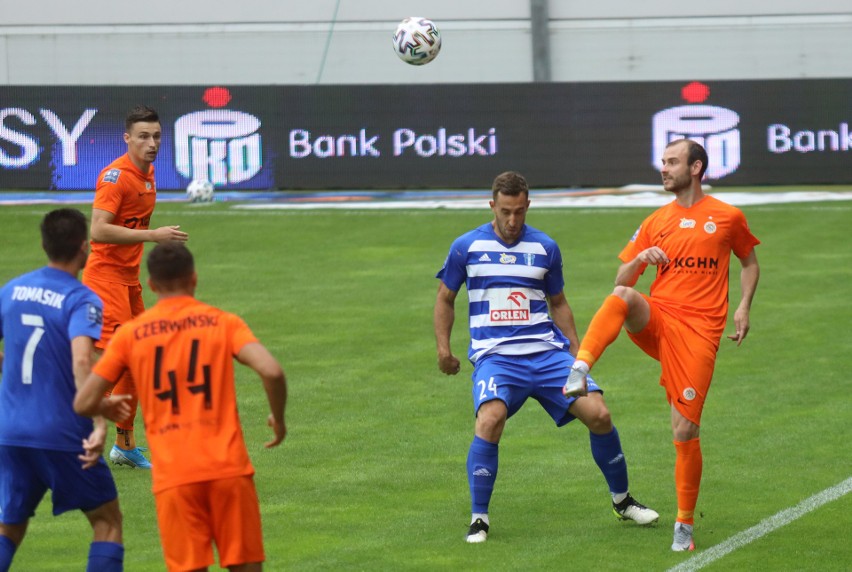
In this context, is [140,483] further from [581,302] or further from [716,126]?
[716,126]

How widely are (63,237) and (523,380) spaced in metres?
3.19

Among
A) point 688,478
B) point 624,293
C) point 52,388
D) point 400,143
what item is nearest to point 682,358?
point 624,293

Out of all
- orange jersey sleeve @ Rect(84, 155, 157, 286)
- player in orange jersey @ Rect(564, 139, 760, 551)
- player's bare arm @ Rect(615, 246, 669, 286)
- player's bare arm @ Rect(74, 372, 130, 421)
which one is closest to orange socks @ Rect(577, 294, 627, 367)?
player in orange jersey @ Rect(564, 139, 760, 551)

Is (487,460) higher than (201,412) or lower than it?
lower

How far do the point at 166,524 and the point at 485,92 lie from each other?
23180 mm

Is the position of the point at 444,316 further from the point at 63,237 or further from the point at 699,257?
the point at 63,237

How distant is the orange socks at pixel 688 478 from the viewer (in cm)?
804

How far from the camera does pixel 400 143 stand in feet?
93.7

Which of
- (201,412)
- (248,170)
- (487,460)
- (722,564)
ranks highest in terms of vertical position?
(248,170)

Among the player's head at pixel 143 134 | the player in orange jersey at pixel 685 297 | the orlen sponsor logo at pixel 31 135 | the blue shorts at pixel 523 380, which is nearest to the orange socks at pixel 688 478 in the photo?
the player in orange jersey at pixel 685 297

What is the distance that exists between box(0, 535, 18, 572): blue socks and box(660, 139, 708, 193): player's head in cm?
434

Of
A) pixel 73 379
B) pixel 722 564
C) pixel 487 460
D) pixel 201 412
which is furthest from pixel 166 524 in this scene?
pixel 722 564

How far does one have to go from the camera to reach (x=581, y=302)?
1748 cm

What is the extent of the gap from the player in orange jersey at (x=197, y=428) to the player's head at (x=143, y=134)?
180 inches
